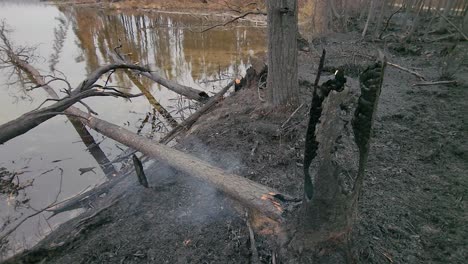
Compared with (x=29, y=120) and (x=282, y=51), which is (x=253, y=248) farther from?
(x=29, y=120)

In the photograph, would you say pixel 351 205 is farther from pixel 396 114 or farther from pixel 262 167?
pixel 396 114

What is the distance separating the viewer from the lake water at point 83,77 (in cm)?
552

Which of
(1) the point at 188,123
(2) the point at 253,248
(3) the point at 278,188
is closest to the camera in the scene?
(2) the point at 253,248

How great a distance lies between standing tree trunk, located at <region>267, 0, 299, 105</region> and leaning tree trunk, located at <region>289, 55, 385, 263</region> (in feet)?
9.88

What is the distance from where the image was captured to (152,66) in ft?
39.9

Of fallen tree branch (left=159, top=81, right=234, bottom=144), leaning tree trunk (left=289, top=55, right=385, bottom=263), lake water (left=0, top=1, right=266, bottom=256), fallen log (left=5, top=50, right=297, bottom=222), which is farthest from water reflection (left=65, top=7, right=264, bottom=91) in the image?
leaning tree trunk (left=289, top=55, right=385, bottom=263)

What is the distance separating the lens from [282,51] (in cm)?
509

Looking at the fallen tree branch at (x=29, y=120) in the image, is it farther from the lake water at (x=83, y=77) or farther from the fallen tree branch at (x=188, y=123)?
the fallen tree branch at (x=188, y=123)

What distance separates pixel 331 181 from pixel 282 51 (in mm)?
3335

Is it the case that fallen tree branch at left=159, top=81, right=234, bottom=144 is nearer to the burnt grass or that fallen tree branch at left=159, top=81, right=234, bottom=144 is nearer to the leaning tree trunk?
the burnt grass

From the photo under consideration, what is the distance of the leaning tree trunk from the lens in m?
1.97

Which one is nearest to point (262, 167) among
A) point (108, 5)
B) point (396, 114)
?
point (396, 114)

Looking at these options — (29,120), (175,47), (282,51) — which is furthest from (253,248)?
(175,47)

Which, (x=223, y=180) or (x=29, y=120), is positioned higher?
(x=29, y=120)
